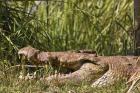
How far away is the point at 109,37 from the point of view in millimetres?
7125

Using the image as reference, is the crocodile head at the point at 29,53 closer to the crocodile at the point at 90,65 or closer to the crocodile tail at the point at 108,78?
the crocodile at the point at 90,65

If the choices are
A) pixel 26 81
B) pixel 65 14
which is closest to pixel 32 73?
pixel 26 81

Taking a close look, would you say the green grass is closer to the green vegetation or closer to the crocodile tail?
the crocodile tail

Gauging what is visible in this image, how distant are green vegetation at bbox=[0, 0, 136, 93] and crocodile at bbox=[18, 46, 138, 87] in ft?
2.70

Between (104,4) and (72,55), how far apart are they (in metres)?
3.11

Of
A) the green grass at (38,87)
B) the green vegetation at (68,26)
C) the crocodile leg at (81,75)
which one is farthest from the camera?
the green vegetation at (68,26)

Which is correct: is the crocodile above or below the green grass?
above

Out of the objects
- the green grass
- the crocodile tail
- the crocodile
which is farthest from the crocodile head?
the crocodile tail

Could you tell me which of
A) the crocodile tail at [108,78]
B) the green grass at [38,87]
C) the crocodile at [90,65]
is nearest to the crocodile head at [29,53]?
the crocodile at [90,65]

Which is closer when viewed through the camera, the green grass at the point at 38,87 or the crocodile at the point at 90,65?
the green grass at the point at 38,87

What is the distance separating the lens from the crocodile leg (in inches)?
182

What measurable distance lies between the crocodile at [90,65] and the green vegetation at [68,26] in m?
0.82

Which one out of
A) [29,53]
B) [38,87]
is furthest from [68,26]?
[38,87]

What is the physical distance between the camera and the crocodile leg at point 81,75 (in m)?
4.63
